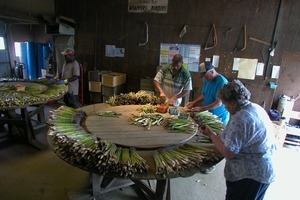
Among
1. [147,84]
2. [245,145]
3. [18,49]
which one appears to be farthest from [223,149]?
[18,49]

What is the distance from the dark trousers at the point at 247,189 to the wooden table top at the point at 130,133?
23.7 inches

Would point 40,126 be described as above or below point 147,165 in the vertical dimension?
below

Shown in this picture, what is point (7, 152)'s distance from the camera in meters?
3.62

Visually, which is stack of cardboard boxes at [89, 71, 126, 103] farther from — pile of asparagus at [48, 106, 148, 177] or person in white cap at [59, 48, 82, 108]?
pile of asparagus at [48, 106, 148, 177]

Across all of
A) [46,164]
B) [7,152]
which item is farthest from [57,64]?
[46,164]

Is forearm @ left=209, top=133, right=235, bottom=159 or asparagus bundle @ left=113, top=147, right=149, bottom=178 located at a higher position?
A: forearm @ left=209, top=133, right=235, bottom=159

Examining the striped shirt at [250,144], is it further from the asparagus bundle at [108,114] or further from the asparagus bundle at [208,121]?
the asparagus bundle at [108,114]

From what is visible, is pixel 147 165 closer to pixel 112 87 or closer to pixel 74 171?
pixel 74 171

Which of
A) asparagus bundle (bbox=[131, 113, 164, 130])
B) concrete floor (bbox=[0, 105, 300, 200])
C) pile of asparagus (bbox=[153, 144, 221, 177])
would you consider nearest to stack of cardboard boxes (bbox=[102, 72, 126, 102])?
concrete floor (bbox=[0, 105, 300, 200])

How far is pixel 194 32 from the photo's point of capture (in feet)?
17.4

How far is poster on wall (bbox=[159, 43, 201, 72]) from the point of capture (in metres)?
5.38

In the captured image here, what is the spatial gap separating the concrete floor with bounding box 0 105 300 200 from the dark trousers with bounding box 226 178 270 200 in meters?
1.09

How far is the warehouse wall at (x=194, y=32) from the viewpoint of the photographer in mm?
4824

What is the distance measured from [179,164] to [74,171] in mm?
2162
